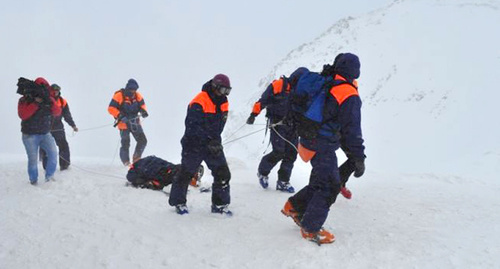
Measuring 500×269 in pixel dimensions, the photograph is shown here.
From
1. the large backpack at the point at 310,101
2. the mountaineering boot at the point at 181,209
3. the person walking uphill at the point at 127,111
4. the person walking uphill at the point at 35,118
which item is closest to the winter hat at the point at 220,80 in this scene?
the large backpack at the point at 310,101

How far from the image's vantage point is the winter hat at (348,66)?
3755 millimetres

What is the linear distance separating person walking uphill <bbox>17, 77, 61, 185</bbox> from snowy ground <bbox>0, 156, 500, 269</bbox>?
1.89 feet

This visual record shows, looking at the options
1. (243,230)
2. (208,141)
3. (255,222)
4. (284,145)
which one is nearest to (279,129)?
(284,145)

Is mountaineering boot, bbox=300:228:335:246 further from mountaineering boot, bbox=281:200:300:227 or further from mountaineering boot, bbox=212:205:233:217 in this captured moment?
mountaineering boot, bbox=212:205:233:217

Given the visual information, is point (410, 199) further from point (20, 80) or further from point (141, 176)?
point (20, 80)

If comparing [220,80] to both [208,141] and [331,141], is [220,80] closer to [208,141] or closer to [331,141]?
[208,141]

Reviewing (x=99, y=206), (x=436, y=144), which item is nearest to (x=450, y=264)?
(x=99, y=206)

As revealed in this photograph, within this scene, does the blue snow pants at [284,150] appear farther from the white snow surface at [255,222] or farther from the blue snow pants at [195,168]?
the blue snow pants at [195,168]

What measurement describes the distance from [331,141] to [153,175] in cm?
403

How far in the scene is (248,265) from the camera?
11.4ft

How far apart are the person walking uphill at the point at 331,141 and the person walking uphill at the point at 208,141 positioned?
1299mm

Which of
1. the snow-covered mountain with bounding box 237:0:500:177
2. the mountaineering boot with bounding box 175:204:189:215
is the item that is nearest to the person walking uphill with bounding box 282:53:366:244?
the mountaineering boot with bounding box 175:204:189:215

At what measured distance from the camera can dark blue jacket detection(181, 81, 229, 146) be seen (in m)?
4.65

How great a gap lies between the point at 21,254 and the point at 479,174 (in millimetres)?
11755
